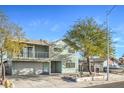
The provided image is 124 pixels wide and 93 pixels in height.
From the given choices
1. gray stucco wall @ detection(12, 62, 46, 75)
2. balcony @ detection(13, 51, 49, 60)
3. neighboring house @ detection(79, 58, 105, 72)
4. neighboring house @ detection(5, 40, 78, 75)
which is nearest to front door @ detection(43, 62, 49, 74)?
neighboring house @ detection(5, 40, 78, 75)

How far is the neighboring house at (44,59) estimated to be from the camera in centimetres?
4372

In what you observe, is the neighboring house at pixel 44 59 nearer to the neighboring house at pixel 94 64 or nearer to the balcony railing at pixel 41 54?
the balcony railing at pixel 41 54

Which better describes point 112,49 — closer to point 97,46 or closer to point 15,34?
point 97,46

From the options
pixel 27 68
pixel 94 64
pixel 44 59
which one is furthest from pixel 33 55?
pixel 94 64

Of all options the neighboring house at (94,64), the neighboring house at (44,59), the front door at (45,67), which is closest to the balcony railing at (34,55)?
the neighboring house at (44,59)

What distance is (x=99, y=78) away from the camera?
37531 millimetres

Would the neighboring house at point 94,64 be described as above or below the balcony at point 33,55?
below

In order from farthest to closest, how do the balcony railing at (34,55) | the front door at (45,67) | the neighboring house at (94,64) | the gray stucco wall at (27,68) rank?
the neighboring house at (94,64), the front door at (45,67), the balcony railing at (34,55), the gray stucco wall at (27,68)

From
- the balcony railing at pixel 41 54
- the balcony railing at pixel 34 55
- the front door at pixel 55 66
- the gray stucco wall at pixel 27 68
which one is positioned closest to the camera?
the gray stucco wall at pixel 27 68

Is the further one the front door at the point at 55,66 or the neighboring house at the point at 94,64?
the neighboring house at the point at 94,64
